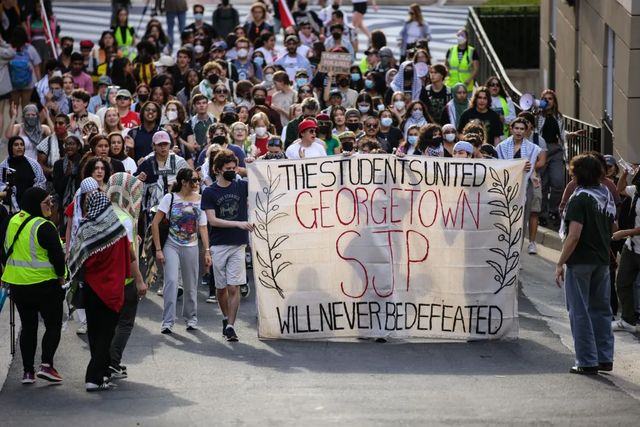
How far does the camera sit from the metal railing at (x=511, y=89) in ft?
63.6

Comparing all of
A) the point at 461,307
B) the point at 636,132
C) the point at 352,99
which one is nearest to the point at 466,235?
the point at 461,307

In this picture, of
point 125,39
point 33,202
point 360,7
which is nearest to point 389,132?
point 33,202

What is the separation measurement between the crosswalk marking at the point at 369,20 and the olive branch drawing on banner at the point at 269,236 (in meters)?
18.0

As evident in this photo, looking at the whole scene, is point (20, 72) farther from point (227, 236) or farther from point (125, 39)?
point (227, 236)

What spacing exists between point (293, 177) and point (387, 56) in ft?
34.5

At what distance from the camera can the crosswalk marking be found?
33344 millimetres

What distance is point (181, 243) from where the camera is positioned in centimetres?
1412

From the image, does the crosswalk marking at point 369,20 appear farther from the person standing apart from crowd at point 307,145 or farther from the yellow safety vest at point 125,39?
the person standing apart from crowd at point 307,145

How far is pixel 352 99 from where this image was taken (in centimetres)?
2148

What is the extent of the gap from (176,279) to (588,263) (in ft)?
13.4

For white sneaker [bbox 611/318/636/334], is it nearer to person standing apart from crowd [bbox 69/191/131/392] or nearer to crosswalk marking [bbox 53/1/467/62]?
person standing apart from crowd [bbox 69/191/131/392]

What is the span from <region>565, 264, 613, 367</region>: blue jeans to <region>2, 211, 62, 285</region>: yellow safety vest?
4.16 meters

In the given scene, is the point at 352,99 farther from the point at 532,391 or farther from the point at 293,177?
the point at 532,391

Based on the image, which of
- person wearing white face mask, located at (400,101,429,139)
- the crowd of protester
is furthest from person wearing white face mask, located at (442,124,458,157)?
person wearing white face mask, located at (400,101,429,139)
